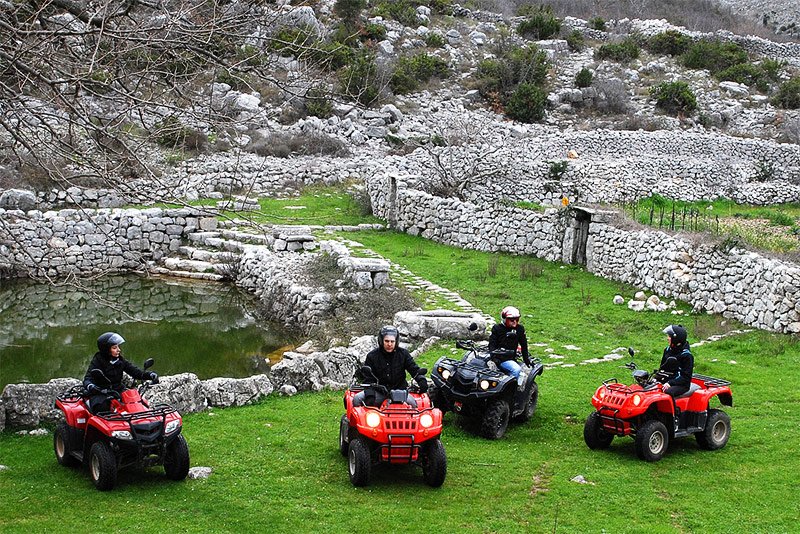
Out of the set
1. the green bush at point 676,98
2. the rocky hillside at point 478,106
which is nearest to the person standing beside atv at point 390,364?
the rocky hillside at point 478,106

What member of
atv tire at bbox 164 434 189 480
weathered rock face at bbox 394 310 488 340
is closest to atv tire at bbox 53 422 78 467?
atv tire at bbox 164 434 189 480

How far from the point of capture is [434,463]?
8836mm

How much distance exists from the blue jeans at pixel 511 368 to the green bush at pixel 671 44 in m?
45.3

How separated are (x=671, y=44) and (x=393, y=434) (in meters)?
48.1

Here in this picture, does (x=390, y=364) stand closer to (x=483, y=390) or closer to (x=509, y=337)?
(x=483, y=390)

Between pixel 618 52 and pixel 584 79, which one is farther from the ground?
pixel 618 52

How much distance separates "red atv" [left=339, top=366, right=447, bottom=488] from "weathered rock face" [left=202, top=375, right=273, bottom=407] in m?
3.28

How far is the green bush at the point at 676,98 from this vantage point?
43.8 m

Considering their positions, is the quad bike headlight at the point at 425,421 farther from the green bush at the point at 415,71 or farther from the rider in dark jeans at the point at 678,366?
the green bush at the point at 415,71

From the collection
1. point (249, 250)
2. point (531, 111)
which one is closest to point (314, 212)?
point (249, 250)

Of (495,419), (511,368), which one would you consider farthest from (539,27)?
(495,419)

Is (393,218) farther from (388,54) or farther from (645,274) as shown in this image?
(388,54)

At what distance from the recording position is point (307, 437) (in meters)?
10.6

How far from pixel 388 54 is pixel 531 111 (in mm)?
9122
